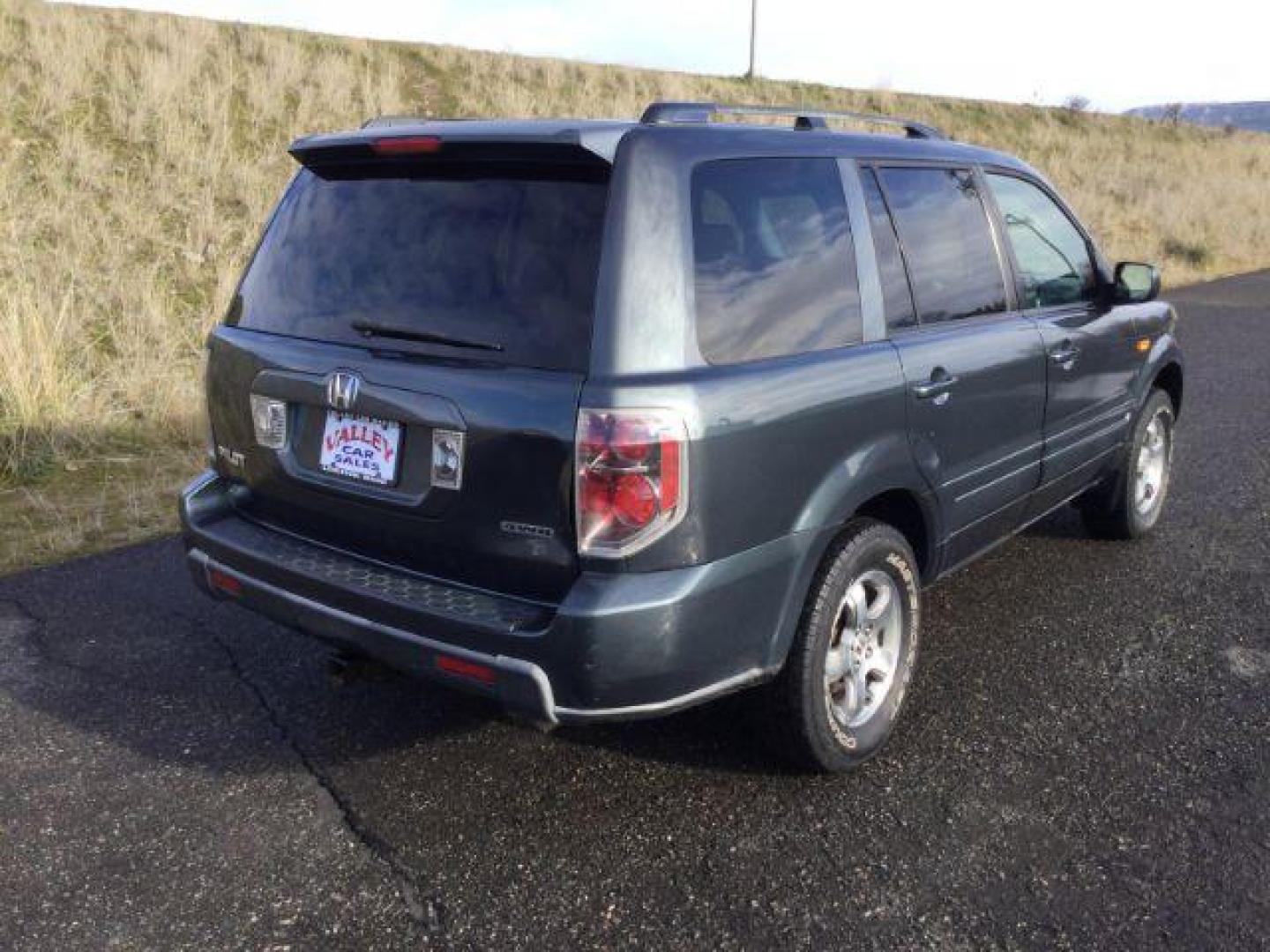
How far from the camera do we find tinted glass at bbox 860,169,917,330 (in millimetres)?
3127

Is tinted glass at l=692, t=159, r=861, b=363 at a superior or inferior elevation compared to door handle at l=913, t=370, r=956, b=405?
superior

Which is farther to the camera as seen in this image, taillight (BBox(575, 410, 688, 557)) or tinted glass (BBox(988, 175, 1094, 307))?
tinted glass (BBox(988, 175, 1094, 307))

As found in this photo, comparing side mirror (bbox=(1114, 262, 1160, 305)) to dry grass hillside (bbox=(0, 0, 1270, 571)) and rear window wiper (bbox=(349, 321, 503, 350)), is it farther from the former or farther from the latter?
dry grass hillside (bbox=(0, 0, 1270, 571))

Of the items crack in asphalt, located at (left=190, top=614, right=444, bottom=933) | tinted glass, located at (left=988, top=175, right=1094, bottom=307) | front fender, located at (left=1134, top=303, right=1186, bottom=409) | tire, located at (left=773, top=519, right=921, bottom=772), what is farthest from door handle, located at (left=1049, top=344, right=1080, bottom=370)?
crack in asphalt, located at (left=190, top=614, right=444, bottom=933)

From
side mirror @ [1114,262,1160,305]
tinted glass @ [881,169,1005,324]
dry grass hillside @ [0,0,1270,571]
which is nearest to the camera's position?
tinted glass @ [881,169,1005,324]

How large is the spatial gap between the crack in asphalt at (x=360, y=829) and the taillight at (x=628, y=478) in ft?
3.06

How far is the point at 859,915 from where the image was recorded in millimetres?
2416

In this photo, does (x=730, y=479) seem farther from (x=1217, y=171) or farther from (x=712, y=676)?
(x=1217, y=171)

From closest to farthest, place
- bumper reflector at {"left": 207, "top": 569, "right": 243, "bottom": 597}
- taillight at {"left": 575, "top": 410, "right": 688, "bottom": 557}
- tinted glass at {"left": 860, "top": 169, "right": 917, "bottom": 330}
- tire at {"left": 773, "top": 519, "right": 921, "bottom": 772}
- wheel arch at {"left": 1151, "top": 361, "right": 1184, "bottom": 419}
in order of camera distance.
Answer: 1. taillight at {"left": 575, "top": 410, "right": 688, "bottom": 557}
2. tire at {"left": 773, "top": 519, "right": 921, "bottom": 772}
3. bumper reflector at {"left": 207, "top": 569, "right": 243, "bottom": 597}
4. tinted glass at {"left": 860, "top": 169, "right": 917, "bottom": 330}
5. wheel arch at {"left": 1151, "top": 361, "right": 1184, "bottom": 419}

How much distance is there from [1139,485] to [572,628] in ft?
11.8

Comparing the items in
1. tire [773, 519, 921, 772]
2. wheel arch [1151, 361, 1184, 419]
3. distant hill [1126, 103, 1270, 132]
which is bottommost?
tire [773, 519, 921, 772]

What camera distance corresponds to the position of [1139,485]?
16.0 ft

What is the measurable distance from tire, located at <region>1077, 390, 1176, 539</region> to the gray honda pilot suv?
5.13ft

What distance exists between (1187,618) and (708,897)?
2577 mm
